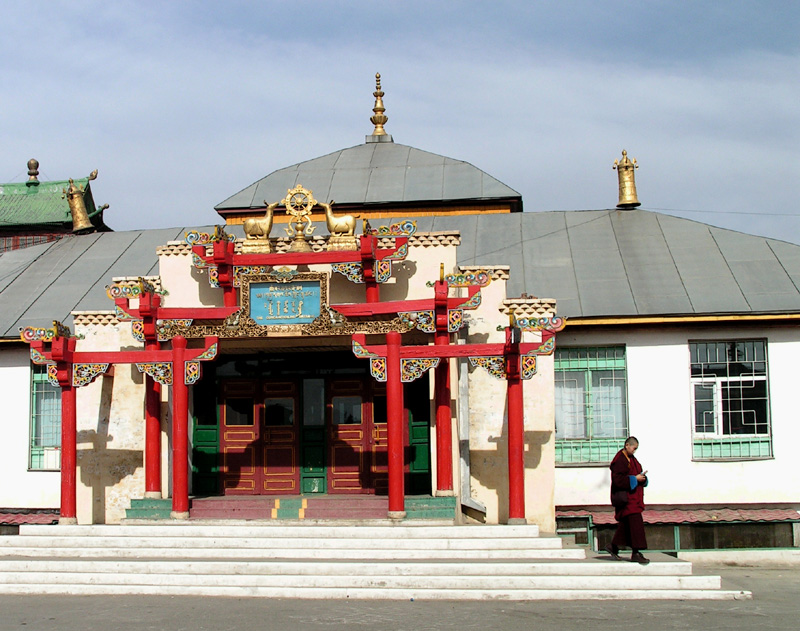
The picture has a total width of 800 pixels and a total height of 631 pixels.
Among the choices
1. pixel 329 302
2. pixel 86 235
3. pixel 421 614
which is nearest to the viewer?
pixel 421 614

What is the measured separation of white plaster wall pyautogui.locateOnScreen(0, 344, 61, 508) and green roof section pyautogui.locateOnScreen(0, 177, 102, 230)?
10.8m

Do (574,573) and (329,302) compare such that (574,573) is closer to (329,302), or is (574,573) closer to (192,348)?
(329,302)

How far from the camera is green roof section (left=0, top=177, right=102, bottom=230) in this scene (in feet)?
96.5

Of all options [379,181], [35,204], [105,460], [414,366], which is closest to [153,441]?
[105,460]

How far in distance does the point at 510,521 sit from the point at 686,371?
5.04 meters

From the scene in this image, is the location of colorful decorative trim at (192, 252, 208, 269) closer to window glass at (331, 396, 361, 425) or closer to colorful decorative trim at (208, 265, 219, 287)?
colorful decorative trim at (208, 265, 219, 287)

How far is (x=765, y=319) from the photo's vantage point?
17.5 m

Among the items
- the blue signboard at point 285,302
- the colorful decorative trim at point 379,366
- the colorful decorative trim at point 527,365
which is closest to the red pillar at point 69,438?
the blue signboard at point 285,302

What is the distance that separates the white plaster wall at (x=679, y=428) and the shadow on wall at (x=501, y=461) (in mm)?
2285

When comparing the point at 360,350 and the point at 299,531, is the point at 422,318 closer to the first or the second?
the point at 360,350

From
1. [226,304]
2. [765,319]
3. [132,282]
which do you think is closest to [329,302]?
[226,304]

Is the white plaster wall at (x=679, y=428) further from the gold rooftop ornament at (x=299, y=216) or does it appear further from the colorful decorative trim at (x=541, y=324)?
the gold rooftop ornament at (x=299, y=216)

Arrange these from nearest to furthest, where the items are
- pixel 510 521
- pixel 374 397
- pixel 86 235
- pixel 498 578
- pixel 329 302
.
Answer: pixel 498 578 → pixel 510 521 → pixel 329 302 → pixel 374 397 → pixel 86 235

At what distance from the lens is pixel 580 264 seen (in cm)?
1978
